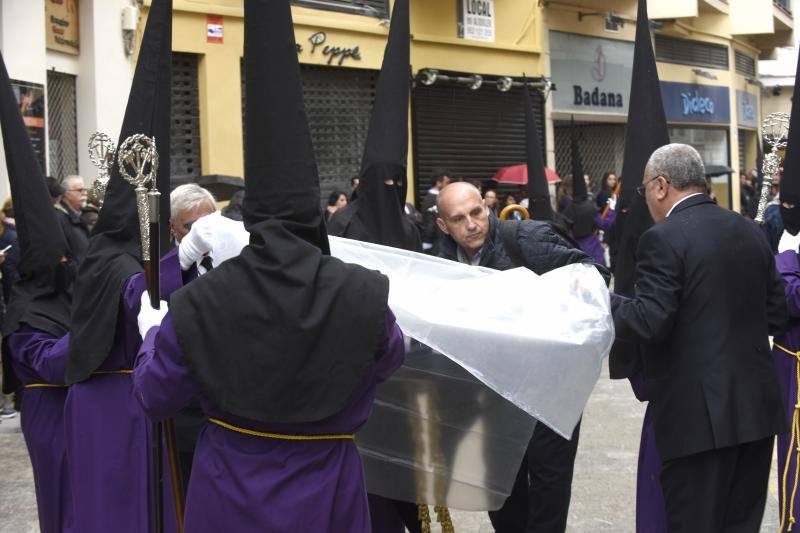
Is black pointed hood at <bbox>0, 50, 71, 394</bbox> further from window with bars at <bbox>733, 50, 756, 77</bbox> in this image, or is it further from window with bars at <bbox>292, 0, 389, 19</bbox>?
window with bars at <bbox>733, 50, 756, 77</bbox>

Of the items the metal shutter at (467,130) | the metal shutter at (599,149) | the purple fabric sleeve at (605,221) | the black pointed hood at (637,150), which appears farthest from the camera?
the metal shutter at (599,149)

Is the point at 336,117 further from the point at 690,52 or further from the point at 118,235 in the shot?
the point at 690,52

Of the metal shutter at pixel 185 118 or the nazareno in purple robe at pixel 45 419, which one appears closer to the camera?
the nazareno in purple robe at pixel 45 419

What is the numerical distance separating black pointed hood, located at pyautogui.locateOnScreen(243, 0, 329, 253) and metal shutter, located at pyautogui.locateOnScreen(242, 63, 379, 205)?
1321 cm

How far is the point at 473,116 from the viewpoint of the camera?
810 inches

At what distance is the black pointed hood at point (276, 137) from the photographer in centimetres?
340

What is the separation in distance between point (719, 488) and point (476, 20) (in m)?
17.0

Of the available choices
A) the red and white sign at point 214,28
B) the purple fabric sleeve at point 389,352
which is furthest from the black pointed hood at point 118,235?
the red and white sign at point 214,28

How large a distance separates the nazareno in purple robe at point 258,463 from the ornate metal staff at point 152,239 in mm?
476

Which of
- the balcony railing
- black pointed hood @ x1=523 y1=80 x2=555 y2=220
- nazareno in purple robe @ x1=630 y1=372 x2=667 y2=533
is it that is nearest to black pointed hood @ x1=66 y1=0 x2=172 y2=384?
nazareno in purple robe @ x1=630 y1=372 x2=667 y2=533

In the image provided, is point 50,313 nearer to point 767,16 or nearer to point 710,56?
point 710,56

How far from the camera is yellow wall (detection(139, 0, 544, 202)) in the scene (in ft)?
49.1

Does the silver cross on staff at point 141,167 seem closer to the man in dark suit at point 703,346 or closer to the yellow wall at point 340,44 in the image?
the man in dark suit at point 703,346

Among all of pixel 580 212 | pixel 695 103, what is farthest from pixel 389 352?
pixel 695 103
